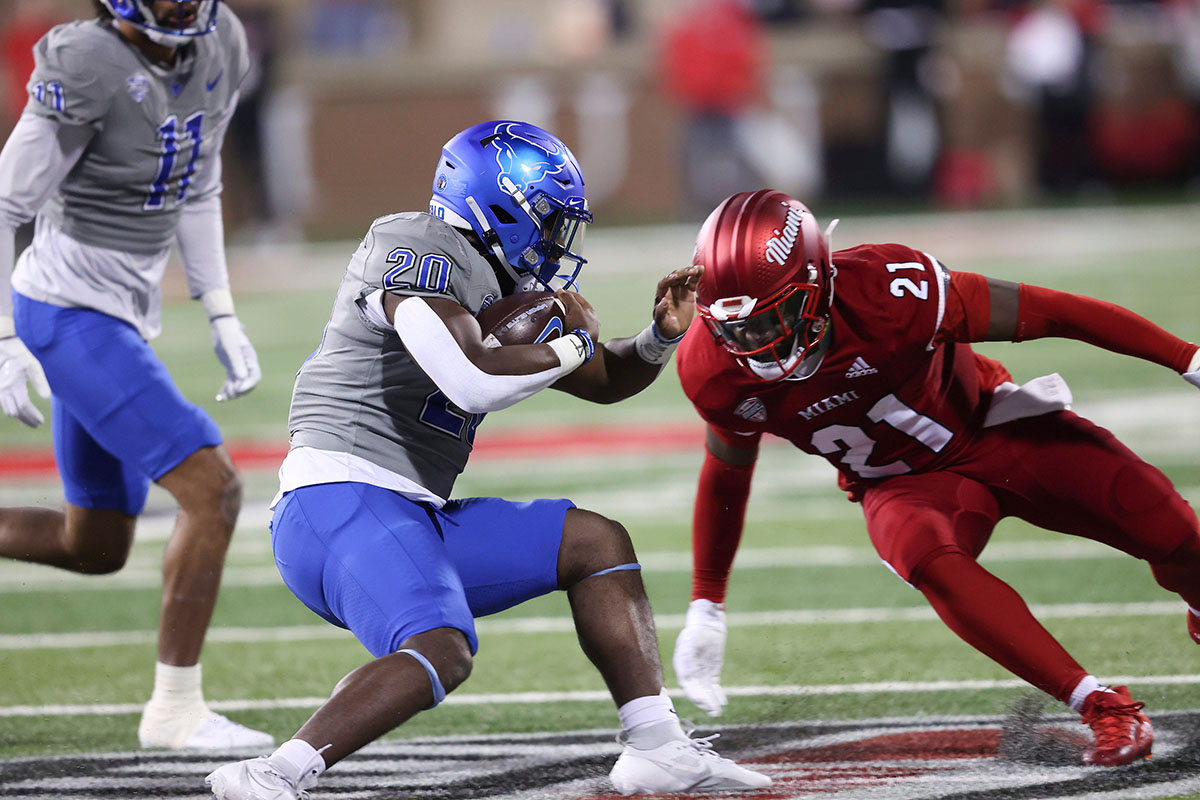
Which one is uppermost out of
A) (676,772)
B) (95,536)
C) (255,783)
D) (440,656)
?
(440,656)

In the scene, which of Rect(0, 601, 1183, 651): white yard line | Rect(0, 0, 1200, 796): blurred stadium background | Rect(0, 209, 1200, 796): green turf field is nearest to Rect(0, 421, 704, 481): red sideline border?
Rect(0, 0, 1200, 796): blurred stadium background

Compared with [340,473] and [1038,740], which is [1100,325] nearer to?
[1038,740]

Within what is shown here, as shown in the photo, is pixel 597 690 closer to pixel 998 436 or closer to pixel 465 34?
pixel 998 436

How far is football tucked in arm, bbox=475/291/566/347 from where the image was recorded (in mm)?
3471

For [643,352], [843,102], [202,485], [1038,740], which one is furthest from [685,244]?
[1038,740]

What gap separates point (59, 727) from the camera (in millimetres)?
4266

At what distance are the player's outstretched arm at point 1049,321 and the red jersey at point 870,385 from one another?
2.1 inches

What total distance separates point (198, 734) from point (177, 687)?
0.50ft

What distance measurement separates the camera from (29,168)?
13.9 feet

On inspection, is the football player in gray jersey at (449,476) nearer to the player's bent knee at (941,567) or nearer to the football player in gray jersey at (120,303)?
the player's bent knee at (941,567)

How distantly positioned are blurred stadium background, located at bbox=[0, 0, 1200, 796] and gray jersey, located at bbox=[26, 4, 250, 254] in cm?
137

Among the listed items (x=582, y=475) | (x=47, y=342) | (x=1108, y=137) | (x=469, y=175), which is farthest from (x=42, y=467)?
(x=1108, y=137)

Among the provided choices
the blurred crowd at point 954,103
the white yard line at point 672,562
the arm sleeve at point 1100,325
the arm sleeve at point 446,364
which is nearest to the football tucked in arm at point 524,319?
the arm sleeve at point 446,364

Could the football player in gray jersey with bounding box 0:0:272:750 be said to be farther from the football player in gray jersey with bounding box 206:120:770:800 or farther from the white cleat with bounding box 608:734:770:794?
the white cleat with bounding box 608:734:770:794
